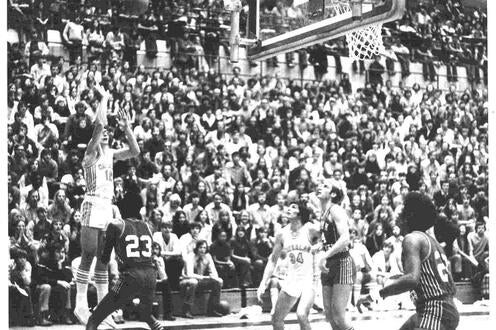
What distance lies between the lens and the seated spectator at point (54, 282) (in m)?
14.0

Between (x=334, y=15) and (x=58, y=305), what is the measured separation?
21.3 ft

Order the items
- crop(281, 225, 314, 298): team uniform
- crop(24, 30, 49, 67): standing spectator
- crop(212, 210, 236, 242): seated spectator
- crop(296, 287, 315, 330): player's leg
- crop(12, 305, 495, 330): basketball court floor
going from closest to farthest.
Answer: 1. crop(296, 287, 315, 330): player's leg
2. crop(281, 225, 314, 298): team uniform
3. crop(12, 305, 495, 330): basketball court floor
4. crop(212, 210, 236, 242): seated spectator
5. crop(24, 30, 49, 67): standing spectator

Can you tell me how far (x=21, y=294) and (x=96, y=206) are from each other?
10.3 feet

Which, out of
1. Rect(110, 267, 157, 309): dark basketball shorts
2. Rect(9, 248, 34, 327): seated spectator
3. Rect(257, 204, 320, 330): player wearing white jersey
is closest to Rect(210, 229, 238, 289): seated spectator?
Rect(9, 248, 34, 327): seated spectator

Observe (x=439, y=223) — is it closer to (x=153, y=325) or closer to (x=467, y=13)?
(x=153, y=325)

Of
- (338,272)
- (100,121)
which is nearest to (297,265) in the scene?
(338,272)

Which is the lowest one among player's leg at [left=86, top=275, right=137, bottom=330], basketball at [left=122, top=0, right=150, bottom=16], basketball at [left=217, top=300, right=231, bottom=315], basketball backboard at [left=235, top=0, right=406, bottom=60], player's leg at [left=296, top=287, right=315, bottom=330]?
basketball at [left=217, top=300, right=231, bottom=315]

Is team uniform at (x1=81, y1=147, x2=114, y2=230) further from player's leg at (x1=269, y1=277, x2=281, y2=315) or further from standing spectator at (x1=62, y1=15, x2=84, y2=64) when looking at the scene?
standing spectator at (x1=62, y1=15, x2=84, y2=64)

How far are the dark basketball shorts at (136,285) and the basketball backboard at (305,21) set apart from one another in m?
2.92

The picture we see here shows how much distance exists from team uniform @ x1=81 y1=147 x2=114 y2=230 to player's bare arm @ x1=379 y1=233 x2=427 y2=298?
4.95 meters

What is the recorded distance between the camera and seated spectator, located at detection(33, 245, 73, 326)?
45.8ft

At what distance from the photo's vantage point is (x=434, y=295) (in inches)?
277

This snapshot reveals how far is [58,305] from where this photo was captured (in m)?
14.1

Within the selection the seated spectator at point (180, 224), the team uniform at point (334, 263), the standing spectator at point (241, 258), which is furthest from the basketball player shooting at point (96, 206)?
the standing spectator at point (241, 258)
